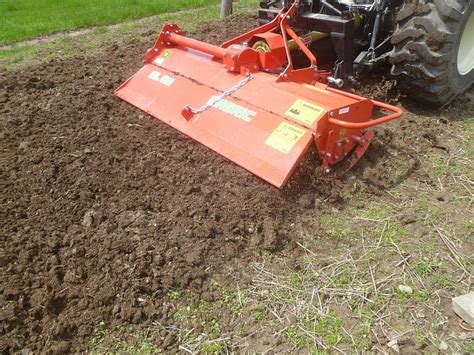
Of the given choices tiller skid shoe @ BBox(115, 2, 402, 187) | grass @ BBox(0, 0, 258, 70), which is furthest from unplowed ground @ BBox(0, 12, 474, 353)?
grass @ BBox(0, 0, 258, 70)

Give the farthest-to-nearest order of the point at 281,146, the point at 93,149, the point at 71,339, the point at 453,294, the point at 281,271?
the point at 93,149
the point at 281,146
the point at 281,271
the point at 453,294
the point at 71,339

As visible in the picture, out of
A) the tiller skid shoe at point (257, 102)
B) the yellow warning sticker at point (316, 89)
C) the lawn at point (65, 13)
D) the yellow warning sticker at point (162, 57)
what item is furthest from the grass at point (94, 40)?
the yellow warning sticker at point (316, 89)

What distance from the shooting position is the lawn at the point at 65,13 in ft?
24.5

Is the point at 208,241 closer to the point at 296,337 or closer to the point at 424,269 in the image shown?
the point at 296,337

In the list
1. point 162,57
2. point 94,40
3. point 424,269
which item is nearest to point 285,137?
point 424,269

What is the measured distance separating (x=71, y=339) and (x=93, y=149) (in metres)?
1.70

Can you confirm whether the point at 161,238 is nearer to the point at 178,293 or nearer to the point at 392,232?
the point at 178,293

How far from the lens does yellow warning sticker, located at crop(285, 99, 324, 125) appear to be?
2.88 meters

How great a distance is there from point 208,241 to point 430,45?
2284 mm

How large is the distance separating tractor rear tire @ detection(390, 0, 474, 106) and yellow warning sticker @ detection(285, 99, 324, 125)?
104cm

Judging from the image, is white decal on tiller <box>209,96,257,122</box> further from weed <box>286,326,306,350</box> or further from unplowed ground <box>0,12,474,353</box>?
weed <box>286,326,306,350</box>

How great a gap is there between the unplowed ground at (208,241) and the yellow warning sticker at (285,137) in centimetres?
25

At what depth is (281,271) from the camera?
2.46 metres

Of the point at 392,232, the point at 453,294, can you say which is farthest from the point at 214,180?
the point at 453,294
